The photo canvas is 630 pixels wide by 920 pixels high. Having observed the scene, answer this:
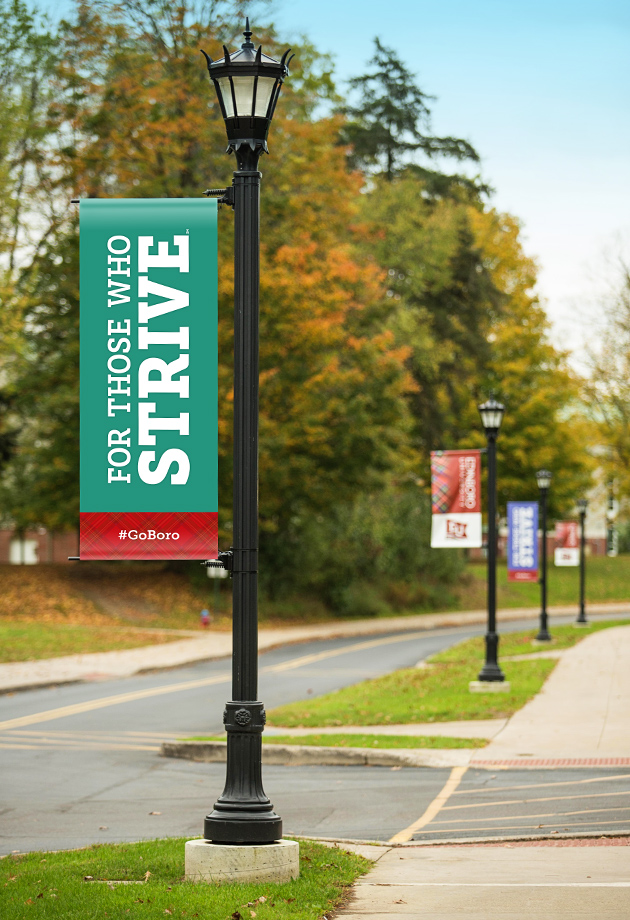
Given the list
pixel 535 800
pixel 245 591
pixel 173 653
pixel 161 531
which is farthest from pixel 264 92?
pixel 173 653

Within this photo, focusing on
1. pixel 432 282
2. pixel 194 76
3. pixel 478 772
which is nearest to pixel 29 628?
pixel 194 76

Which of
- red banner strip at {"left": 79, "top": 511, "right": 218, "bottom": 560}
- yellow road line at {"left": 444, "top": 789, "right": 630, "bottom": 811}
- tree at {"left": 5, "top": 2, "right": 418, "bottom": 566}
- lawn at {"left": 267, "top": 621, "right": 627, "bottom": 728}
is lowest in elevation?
lawn at {"left": 267, "top": 621, "right": 627, "bottom": 728}

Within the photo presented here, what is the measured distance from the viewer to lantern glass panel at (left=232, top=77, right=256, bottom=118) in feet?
23.6

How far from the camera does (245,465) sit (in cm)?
708

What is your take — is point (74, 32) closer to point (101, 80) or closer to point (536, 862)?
point (101, 80)

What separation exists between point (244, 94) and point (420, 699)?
1181 cm

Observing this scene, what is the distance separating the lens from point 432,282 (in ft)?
182

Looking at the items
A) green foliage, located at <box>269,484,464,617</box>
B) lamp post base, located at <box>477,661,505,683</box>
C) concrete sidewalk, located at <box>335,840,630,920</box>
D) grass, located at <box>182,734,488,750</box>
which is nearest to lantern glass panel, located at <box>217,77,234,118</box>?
Answer: concrete sidewalk, located at <box>335,840,630,920</box>

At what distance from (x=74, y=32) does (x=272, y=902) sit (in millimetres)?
33311

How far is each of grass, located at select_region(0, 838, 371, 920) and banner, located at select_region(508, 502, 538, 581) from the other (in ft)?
57.8

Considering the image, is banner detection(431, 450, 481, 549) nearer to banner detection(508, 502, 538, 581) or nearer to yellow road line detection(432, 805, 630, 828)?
banner detection(508, 502, 538, 581)

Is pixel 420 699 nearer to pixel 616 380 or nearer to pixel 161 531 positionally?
pixel 161 531

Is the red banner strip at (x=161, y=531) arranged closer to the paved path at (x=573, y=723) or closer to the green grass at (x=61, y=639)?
the paved path at (x=573, y=723)

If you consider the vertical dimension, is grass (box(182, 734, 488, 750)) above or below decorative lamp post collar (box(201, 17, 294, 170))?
below
